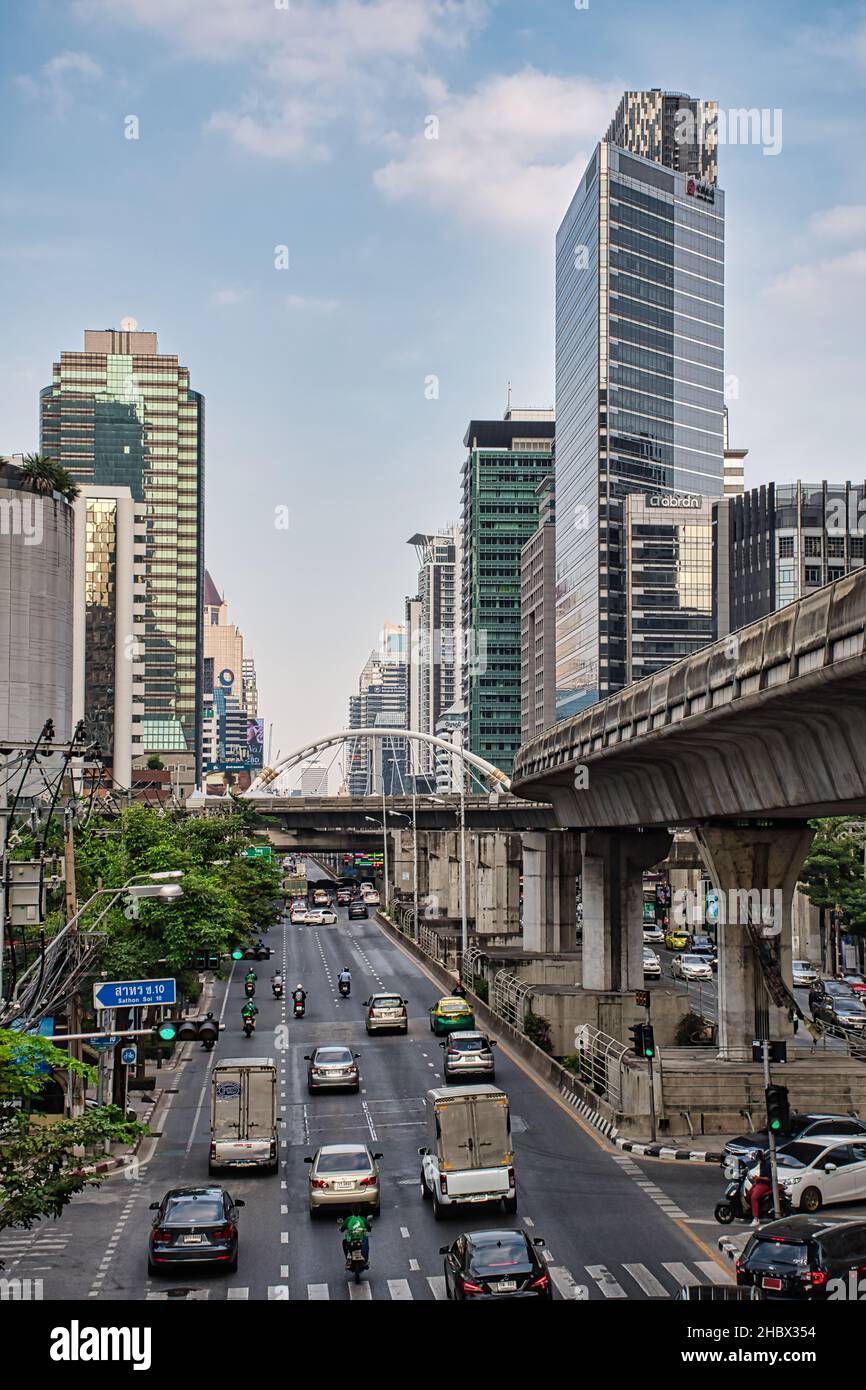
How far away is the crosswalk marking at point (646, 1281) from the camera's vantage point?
22.8m

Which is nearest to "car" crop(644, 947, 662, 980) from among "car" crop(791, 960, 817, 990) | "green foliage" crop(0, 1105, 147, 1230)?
"car" crop(791, 960, 817, 990)

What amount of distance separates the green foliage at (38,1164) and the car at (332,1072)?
68.3 feet

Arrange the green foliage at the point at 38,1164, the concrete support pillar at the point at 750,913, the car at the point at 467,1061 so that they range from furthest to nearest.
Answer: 1. the concrete support pillar at the point at 750,913
2. the car at the point at 467,1061
3. the green foliage at the point at 38,1164

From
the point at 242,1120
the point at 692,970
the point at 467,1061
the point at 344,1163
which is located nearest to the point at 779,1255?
the point at 344,1163

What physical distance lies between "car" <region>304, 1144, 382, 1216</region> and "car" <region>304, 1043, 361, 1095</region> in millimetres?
13485

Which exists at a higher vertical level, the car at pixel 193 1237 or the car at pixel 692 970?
the car at pixel 193 1237

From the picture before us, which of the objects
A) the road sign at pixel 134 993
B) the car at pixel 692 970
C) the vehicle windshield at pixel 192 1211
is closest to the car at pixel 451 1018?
the road sign at pixel 134 993

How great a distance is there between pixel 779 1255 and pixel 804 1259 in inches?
15.0

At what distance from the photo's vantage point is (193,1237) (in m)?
25.0

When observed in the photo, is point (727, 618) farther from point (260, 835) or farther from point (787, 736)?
point (787, 736)

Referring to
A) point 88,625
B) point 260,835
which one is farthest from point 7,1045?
point 88,625

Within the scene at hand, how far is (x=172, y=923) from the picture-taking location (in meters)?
47.5

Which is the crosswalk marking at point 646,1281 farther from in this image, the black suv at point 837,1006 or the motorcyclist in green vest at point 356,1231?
the black suv at point 837,1006

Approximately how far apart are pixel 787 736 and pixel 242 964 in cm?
6035
